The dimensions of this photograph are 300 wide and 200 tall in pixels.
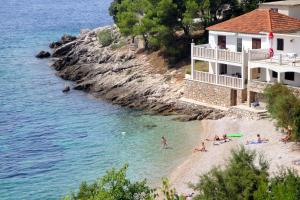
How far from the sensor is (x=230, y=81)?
45.6 m

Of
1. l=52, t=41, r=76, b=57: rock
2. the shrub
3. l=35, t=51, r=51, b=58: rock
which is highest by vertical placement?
the shrub

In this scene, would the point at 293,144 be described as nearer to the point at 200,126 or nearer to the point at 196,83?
the point at 200,126

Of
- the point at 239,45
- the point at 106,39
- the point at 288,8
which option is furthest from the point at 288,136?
the point at 106,39

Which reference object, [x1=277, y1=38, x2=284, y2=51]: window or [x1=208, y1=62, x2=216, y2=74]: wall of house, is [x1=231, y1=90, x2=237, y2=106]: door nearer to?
[x1=208, y1=62, x2=216, y2=74]: wall of house

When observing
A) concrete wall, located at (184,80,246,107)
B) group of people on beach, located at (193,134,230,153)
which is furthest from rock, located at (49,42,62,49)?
group of people on beach, located at (193,134,230,153)

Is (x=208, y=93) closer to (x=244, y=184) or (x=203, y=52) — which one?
(x=203, y=52)

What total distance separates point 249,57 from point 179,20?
16.1m

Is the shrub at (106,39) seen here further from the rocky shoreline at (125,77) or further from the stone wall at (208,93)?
the stone wall at (208,93)

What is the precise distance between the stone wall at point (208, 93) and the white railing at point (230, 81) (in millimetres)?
372

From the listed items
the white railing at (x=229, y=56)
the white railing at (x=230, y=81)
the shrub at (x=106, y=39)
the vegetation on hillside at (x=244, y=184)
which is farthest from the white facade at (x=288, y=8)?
the vegetation on hillside at (x=244, y=184)

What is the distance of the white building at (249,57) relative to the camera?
4344cm

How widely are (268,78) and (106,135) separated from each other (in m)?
12.7

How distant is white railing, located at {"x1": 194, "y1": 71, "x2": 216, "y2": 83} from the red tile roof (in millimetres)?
3745

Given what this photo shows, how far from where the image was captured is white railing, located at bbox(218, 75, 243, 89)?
44.9 metres
